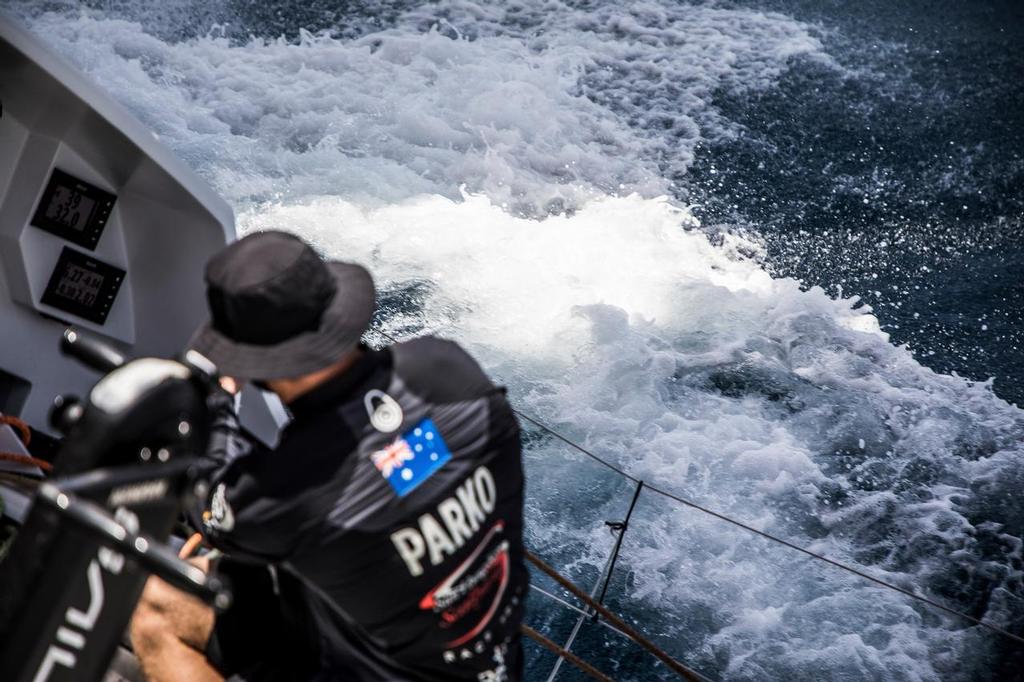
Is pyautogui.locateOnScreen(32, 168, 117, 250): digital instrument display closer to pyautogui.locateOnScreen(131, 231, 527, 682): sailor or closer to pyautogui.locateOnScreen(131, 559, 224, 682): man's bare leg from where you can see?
pyautogui.locateOnScreen(131, 559, 224, 682): man's bare leg

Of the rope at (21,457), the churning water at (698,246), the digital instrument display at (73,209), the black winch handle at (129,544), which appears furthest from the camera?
the churning water at (698,246)

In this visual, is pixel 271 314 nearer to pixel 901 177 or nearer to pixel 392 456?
pixel 392 456

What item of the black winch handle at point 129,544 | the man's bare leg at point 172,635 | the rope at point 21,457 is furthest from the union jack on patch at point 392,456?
the rope at point 21,457

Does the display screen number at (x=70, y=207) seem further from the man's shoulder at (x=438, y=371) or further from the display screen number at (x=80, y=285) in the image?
the man's shoulder at (x=438, y=371)

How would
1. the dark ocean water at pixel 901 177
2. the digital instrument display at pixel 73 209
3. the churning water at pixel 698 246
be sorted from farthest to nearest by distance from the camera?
the dark ocean water at pixel 901 177, the churning water at pixel 698 246, the digital instrument display at pixel 73 209

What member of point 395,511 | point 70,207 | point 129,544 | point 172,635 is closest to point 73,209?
point 70,207

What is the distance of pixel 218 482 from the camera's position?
1442mm

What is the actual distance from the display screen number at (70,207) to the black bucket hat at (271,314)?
1709 millimetres

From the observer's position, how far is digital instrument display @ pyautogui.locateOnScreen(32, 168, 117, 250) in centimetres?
288

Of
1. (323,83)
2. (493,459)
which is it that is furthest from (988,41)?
(493,459)

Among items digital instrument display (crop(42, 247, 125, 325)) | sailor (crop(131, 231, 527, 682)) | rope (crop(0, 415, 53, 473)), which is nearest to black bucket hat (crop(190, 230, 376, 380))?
sailor (crop(131, 231, 527, 682))

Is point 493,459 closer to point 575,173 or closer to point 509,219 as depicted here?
point 509,219

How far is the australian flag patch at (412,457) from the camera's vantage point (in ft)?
4.68

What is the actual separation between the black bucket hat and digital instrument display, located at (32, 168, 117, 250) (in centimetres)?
171
